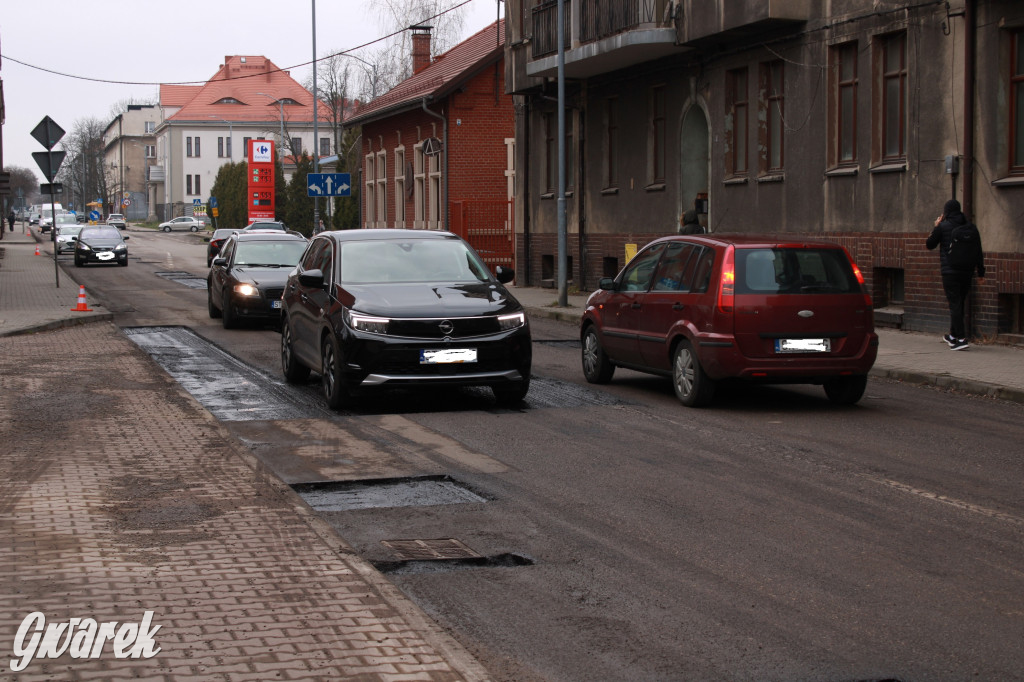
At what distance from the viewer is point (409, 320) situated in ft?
36.8

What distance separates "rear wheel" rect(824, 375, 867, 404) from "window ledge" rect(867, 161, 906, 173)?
768cm

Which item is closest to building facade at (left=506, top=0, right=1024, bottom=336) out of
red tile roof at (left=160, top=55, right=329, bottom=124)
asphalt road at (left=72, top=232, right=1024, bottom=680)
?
asphalt road at (left=72, top=232, right=1024, bottom=680)

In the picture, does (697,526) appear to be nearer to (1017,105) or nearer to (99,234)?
(1017,105)

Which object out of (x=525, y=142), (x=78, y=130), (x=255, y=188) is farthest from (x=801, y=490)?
(x=78, y=130)

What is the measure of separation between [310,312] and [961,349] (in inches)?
331

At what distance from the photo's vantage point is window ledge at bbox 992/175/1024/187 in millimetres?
16531

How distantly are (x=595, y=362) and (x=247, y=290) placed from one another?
843 centimetres

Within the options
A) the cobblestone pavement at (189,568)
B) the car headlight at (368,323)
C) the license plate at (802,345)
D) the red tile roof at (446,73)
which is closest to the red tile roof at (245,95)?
the red tile roof at (446,73)

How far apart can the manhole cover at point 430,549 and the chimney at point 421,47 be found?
4666 cm

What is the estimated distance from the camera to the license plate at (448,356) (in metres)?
11.2

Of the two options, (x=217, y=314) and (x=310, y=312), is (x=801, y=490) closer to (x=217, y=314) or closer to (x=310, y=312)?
(x=310, y=312)

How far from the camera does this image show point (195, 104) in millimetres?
127938

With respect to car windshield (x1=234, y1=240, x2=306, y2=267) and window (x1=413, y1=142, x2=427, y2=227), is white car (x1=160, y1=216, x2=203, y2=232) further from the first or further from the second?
car windshield (x1=234, y1=240, x2=306, y2=267)

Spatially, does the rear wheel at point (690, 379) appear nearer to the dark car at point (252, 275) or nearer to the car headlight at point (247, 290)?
the dark car at point (252, 275)
